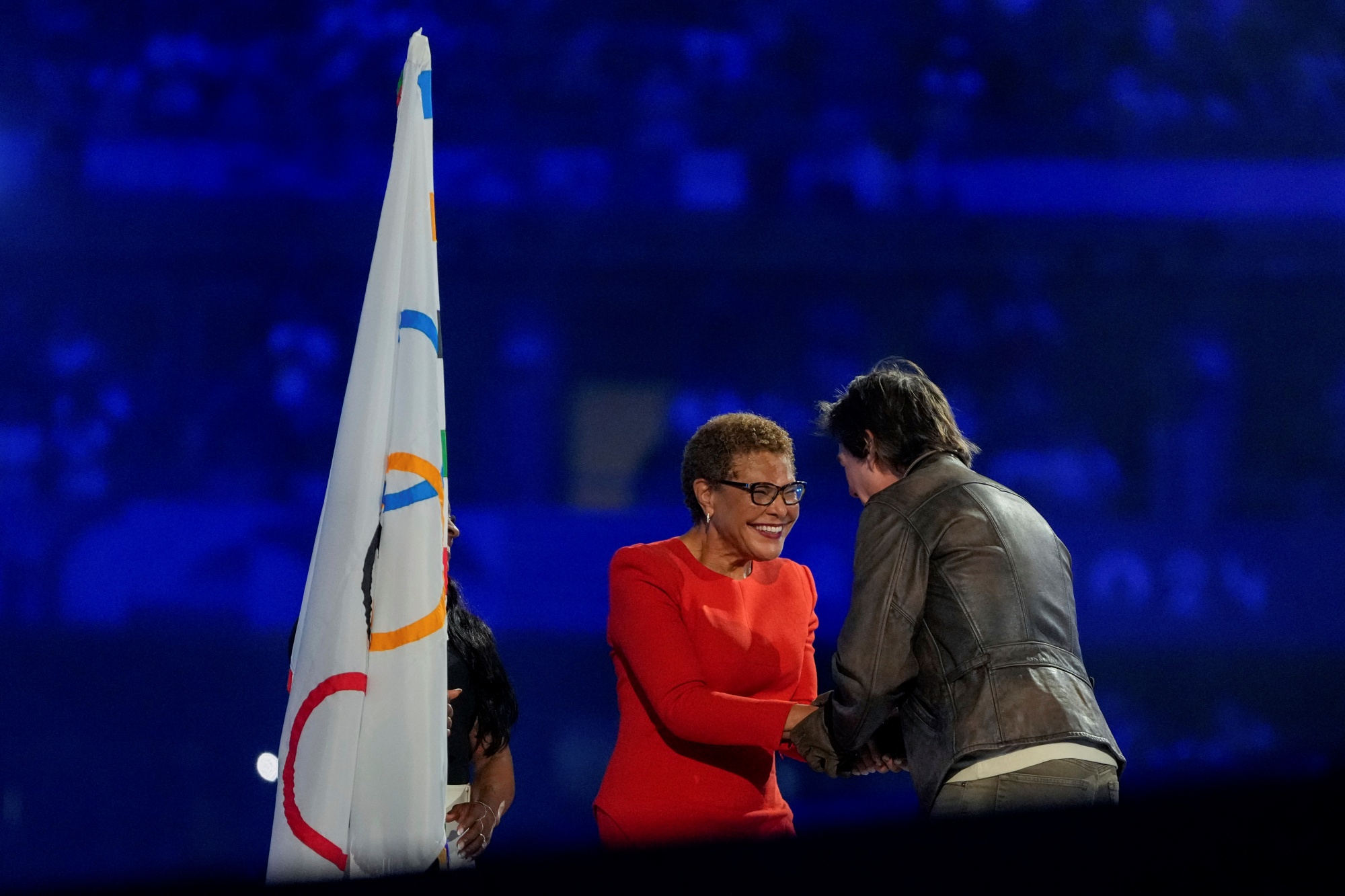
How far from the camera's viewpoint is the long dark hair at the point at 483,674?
2.24 meters

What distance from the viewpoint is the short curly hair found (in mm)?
2055

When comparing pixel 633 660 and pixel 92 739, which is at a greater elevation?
pixel 633 660

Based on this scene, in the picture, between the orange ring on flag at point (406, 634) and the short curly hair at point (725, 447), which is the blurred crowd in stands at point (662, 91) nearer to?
the short curly hair at point (725, 447)

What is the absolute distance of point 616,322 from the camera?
3959 millimetres

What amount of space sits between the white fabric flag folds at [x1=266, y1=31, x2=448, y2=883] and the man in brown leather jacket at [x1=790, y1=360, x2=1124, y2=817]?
0.61m

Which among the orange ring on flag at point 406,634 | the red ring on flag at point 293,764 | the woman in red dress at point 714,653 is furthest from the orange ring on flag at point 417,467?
the woman in red dress at point 714,653

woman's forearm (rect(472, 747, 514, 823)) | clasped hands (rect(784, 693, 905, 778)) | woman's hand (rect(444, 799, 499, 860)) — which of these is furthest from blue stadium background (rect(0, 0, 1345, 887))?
clasped hands (rect(784, 693, 905, 778))

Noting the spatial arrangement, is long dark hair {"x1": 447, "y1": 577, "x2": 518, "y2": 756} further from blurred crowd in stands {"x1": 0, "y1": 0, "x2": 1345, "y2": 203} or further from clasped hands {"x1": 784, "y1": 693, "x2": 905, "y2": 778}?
blurred crowd in stands {"x1": 0, "y1": 0, "x2": 1345, "y2": 203}

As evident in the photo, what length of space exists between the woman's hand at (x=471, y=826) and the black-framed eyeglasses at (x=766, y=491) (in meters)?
0.72

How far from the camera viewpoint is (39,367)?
367 cm

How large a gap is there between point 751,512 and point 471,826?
73cm

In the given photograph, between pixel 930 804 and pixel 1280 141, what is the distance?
11.9ft

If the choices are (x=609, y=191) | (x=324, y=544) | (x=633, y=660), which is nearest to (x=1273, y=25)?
(x=609, y=191)

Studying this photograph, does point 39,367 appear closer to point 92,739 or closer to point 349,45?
point 92,739
